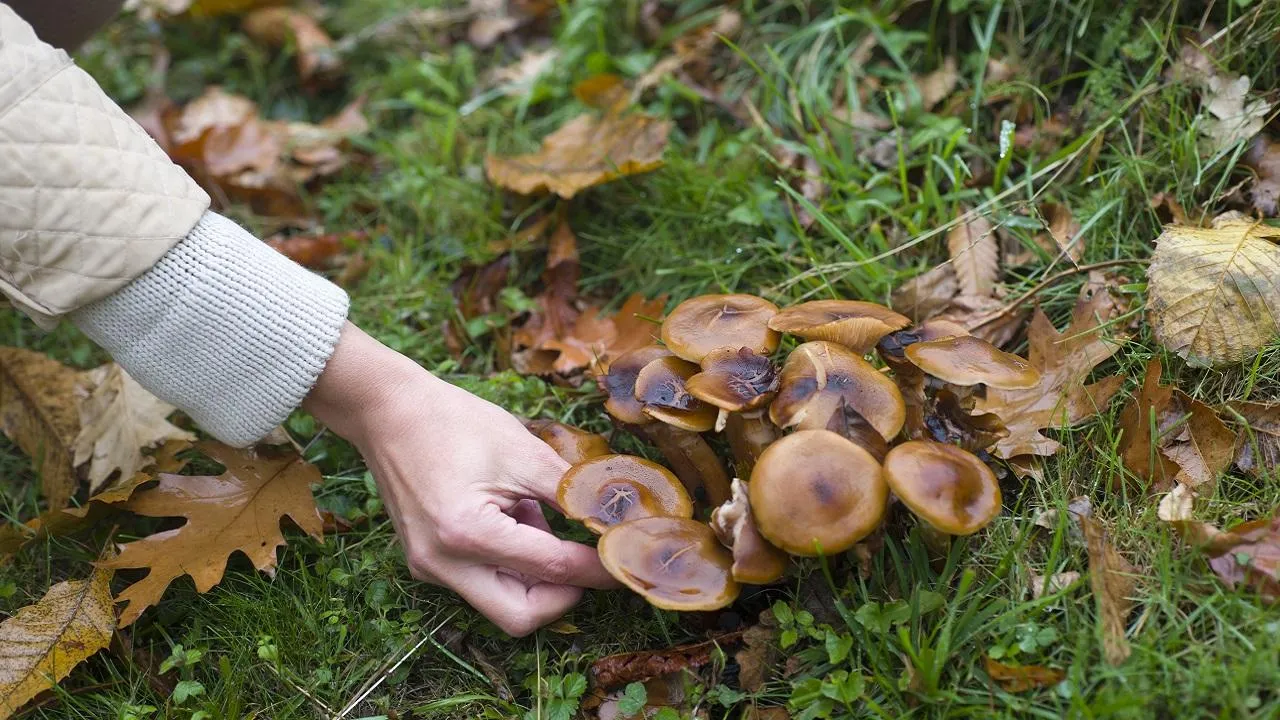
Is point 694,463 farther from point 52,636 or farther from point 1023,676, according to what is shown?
point 52,636

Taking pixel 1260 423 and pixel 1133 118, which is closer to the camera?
pixel 1260 423

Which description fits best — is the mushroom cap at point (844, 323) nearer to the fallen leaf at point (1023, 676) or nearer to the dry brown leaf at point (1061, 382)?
the dry brown leaf at point (1061, 382)

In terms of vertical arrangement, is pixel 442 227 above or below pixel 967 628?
below

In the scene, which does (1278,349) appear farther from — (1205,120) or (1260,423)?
(1205,120)

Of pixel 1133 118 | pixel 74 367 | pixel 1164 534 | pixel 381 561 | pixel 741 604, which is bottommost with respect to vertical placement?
pixel 74 367

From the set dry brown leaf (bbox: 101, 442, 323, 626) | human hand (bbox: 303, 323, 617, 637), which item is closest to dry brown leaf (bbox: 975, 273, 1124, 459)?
human hand (bbox: 303, 323, 617, 637)

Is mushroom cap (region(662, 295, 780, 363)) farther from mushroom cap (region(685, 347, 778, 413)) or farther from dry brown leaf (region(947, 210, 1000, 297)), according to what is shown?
dry brown leaf (region(947, 210, 1000, 297))

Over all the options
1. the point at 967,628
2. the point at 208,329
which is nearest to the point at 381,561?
the point at 208,329
